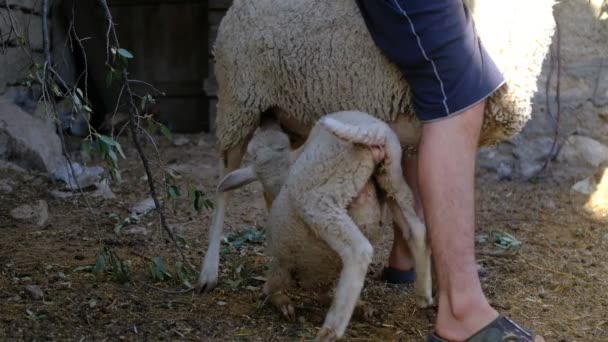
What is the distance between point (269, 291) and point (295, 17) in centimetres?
98

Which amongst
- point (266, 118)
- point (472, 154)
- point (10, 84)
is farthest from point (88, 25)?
point (472, 154)

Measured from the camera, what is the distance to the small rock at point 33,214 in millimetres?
3908

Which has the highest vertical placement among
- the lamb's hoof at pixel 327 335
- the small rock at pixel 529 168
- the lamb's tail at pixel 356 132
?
the lamb's tail at pixel 356 132

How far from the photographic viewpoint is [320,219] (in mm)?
2406

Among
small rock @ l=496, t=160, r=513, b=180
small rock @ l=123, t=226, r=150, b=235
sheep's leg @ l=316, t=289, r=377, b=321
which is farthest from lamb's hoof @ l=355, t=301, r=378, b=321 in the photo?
small rock @ l=496, t=160, r=513, b=180

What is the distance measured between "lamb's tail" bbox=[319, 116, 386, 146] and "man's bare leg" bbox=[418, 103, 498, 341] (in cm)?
15

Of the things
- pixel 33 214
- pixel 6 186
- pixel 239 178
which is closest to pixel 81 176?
pixel 6 186

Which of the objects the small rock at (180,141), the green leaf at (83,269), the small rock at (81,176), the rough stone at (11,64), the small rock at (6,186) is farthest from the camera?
the small rock at (180,141)

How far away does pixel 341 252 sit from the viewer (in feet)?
7.72

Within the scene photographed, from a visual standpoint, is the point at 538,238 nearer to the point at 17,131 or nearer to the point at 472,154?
the point at 472,154

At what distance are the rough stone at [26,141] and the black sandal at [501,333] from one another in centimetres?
347

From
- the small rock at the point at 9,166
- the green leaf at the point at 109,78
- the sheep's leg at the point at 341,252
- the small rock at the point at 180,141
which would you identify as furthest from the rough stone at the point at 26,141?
the sheep's leg at the point at 341,252

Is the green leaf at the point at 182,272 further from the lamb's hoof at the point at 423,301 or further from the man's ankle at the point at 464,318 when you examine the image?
the man's ankle at the point at 464,318

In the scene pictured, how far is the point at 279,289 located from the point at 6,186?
2375mm
